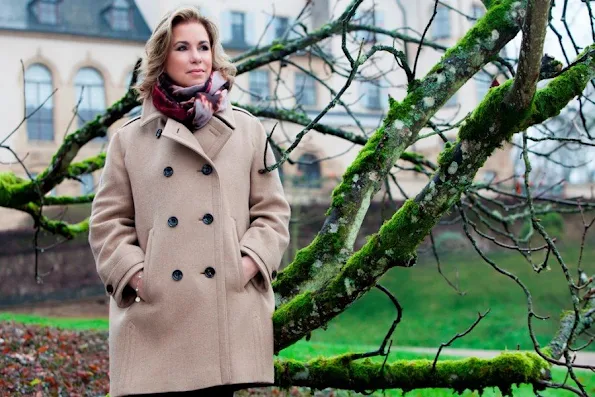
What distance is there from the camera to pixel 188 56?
3.00 m

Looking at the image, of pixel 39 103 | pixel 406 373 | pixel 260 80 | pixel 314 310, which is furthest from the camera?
pixel 260 80

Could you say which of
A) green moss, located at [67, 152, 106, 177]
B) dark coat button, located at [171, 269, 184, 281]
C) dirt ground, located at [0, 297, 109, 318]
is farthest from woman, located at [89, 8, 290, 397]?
dirt ground, located at [0, 297, 109, 318]

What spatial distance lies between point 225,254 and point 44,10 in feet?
89.2

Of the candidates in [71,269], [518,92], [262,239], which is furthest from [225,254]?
[71,269]

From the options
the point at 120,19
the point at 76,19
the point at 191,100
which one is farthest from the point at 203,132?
the point at 120,19

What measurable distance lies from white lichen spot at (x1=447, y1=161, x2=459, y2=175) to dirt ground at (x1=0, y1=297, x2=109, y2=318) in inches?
770

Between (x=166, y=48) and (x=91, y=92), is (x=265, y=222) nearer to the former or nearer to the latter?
(x=166, y=48)

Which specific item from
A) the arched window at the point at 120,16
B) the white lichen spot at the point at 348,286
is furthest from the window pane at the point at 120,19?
the white lichen spot at the point at 348,286

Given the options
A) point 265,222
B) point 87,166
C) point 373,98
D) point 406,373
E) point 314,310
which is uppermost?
point 373,98

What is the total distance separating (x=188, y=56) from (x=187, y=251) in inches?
28.4

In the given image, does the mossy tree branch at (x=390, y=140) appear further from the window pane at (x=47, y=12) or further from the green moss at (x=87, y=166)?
the window pane at (x=47, y=12)

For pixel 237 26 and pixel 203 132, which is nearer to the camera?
pixel 203 132

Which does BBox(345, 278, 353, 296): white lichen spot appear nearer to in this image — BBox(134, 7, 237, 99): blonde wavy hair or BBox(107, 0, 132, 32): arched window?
BBox(134, 7, 237, 99): blonde wavy hair

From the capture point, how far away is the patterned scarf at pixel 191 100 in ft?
9.62
